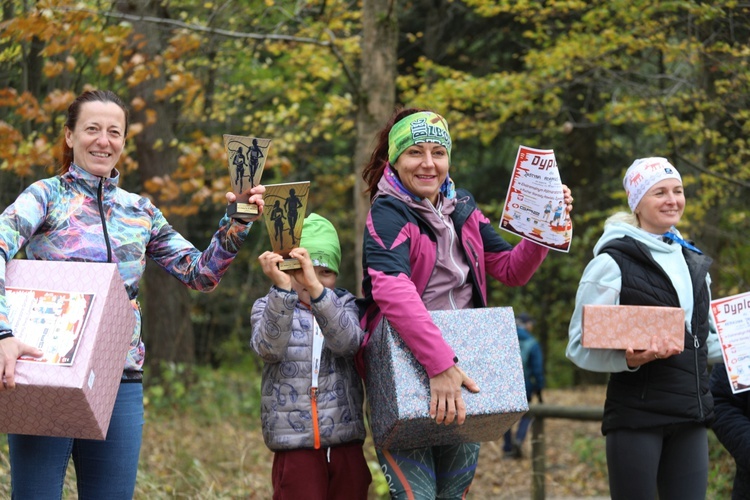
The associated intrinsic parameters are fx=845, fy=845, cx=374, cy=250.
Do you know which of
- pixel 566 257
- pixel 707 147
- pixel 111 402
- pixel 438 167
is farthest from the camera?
pixel 566 257

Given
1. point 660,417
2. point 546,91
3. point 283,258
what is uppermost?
point 546,91

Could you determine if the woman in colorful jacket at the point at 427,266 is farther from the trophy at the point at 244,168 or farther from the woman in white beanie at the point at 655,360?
the trophy at the point at 244,168

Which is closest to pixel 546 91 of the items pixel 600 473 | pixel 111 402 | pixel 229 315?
pixel 600 473

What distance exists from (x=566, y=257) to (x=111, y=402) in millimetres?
14971

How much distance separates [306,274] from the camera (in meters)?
3.26

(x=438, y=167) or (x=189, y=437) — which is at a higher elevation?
(x=438, y=167)

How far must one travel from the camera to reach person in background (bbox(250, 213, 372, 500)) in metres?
3.40

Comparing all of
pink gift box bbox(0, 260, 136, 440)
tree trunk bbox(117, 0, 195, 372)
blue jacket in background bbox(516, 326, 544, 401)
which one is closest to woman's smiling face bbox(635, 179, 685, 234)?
A: pink gift box bbox(0, 260, 136, 440)

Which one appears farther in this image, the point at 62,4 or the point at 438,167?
the point at 62,4

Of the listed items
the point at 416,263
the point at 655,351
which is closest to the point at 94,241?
the point at 416,263

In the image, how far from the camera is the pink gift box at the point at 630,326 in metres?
3.54

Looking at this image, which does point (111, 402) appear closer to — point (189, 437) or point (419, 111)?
point (419, 111)

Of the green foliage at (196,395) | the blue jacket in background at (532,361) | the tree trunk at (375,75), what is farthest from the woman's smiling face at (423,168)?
the blue jacket in background at (532,361)

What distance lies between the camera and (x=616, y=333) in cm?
355
